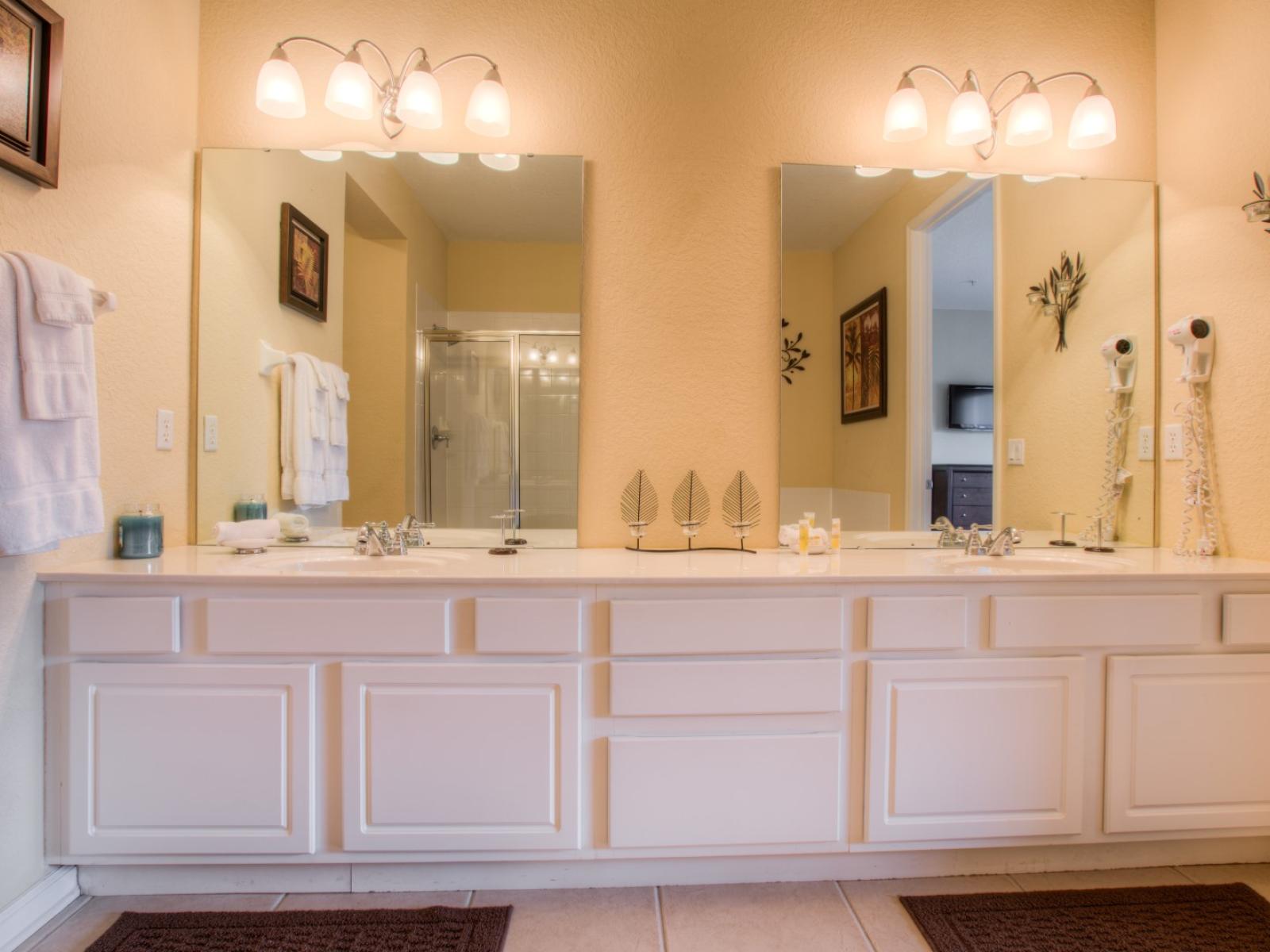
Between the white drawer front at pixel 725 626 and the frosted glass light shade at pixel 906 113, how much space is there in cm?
139

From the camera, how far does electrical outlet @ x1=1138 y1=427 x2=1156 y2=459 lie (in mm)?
1995

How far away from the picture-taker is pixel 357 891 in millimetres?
1516

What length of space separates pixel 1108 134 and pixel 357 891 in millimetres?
2883

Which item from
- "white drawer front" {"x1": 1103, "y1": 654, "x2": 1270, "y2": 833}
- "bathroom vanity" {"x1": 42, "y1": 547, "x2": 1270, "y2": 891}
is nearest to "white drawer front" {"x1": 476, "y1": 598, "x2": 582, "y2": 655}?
"bathroom vanity" {"x1": 42, "y1": 547, "x2": 1270, "y2": 891}

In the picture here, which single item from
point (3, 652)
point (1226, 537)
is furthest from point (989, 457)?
point (3, 652)

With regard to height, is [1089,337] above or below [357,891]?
above

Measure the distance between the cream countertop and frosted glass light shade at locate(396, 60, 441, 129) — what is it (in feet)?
4.07

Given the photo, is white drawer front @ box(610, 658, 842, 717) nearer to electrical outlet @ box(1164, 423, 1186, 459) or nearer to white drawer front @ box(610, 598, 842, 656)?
white drawer front @ box(610, 598, 842, 656)

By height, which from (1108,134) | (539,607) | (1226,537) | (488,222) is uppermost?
(1108,134)

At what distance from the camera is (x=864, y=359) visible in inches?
77.0

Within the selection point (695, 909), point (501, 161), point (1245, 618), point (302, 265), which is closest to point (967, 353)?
point (1245, 618)

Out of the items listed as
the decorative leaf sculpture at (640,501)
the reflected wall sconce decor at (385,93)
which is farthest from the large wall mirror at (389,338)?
the decorative leaf sculpture at (640,501)

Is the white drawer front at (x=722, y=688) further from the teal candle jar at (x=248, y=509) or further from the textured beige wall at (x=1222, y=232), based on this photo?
the textured beige wall at (x=1222, y=232)

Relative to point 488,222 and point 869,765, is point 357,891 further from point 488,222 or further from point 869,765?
point 488,222
